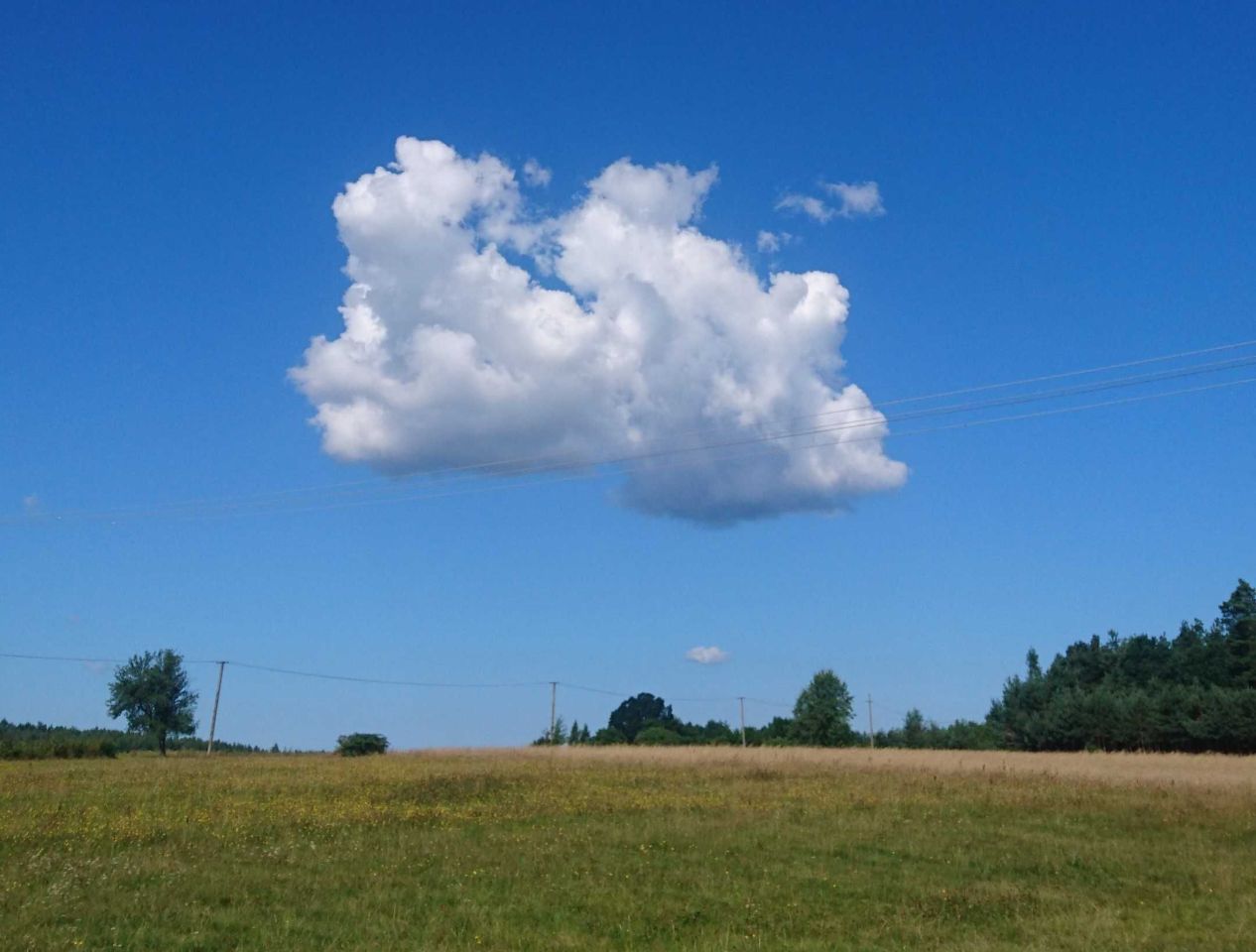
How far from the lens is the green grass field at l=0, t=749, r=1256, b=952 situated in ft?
46.0

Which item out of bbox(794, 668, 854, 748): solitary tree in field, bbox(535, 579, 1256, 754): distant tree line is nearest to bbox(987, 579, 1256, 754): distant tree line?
bbox(535, 579, 1256, 754): distant tree line

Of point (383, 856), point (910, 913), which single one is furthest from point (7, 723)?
point (910, 913)

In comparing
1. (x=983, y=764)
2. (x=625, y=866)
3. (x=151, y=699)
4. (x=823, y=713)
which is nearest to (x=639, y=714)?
(x=823, y=713)

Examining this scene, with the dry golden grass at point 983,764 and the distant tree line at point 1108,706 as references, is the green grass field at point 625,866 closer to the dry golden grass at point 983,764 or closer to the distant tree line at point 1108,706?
the dry golden grass at point 983,764

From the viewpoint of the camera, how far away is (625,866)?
18688mm

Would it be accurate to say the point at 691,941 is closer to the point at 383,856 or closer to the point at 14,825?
the point at 383,856

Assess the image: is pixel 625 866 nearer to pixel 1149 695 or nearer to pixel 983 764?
pixel 983 764

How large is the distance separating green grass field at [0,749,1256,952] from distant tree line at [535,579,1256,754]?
49840mm

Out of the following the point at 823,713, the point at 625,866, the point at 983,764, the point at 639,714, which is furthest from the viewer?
the point at 639,714

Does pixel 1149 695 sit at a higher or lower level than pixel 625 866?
higher

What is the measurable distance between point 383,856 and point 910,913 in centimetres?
987

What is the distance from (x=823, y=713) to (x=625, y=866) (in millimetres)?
97335

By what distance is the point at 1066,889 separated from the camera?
17.7 m

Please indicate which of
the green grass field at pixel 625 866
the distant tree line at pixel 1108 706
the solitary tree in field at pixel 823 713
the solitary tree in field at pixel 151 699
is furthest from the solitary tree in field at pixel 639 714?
the green grass field at pixel 625 866
